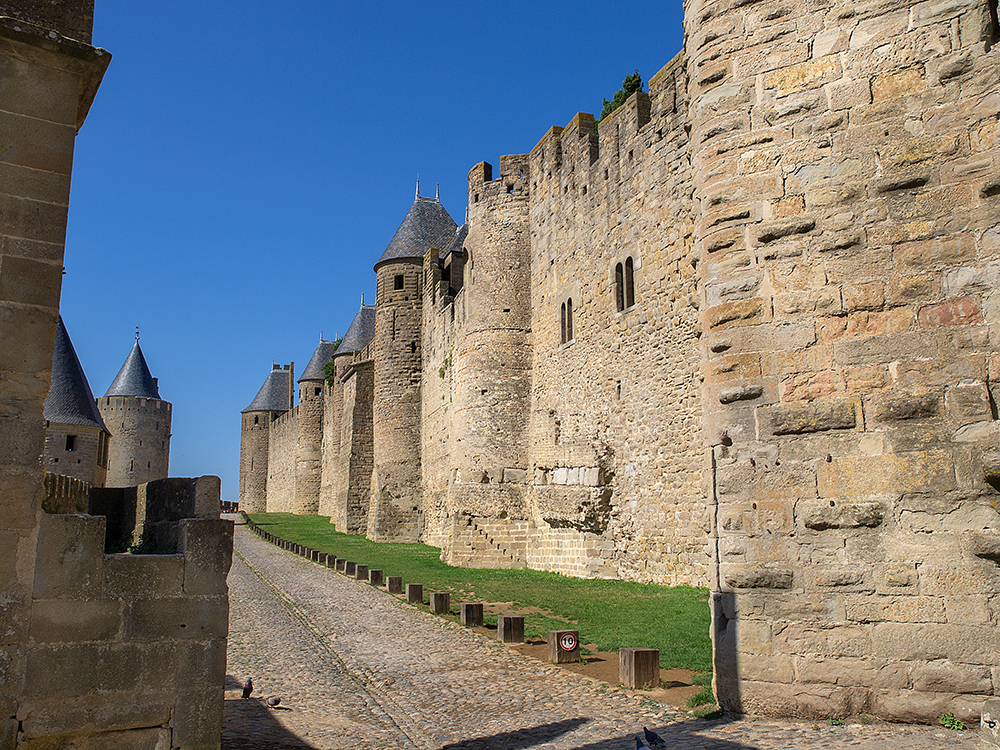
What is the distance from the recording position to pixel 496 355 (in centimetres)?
1848

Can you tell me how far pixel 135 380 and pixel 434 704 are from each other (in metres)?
52.7

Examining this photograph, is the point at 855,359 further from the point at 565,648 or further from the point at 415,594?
the point at 415,594

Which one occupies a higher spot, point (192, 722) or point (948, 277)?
point (948, 277)

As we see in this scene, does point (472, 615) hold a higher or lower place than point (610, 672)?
higher

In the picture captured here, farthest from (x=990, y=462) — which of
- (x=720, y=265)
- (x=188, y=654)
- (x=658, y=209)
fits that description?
(x=658, y=209)

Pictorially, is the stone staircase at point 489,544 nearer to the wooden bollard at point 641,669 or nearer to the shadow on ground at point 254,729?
the wooden bollard at point 641,669

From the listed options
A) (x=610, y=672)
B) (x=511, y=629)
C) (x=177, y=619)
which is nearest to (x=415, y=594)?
(x=511, y=629)

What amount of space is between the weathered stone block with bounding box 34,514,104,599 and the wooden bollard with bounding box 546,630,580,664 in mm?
4511

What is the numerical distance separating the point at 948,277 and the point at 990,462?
1177 millimetres

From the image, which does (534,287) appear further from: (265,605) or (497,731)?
(497,731)

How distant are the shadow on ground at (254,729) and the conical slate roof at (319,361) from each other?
41892mm

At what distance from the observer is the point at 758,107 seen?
577 centimetres

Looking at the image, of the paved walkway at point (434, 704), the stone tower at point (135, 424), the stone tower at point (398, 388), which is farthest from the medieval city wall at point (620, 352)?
the stone tower at point (135, 424)

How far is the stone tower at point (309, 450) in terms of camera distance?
44.2 meters
